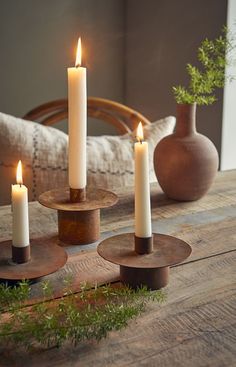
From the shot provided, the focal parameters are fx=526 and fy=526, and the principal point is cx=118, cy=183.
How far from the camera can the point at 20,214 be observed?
2.77 ft

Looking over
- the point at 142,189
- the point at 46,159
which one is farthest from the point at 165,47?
the point at 142,189

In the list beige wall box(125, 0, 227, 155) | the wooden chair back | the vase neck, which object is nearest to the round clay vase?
the vase neck

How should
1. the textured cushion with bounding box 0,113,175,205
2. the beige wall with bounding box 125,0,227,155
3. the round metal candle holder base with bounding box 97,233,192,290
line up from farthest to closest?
the beige wall with bounding box 125,0,227,155, the textured cushion with bounding box 0,113,175,205, the round metal candle holder base with bounding box 97,233,192,290

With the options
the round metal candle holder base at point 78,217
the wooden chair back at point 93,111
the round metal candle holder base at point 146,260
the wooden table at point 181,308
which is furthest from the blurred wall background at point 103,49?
the round metal candle holder base at point 146,260

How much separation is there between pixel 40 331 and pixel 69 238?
1.25 ft

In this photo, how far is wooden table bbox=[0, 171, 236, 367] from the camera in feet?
2.21

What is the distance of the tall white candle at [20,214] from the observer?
84 centimetres

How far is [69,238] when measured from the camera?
1052mm

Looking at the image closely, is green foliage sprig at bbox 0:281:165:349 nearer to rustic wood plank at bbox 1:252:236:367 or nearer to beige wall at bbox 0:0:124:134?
rustic wood plank at bbox 1:252:236:367

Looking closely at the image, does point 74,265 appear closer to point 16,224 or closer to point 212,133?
point 16,224

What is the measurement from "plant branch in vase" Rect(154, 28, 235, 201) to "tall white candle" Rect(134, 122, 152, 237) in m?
0.46

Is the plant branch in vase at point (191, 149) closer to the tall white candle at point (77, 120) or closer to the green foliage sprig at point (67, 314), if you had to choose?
the tall white candle at point (77, 120)

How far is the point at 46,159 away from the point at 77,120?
797mm

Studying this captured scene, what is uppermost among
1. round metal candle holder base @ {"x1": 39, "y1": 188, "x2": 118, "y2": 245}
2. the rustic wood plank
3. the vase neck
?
the vase neck
